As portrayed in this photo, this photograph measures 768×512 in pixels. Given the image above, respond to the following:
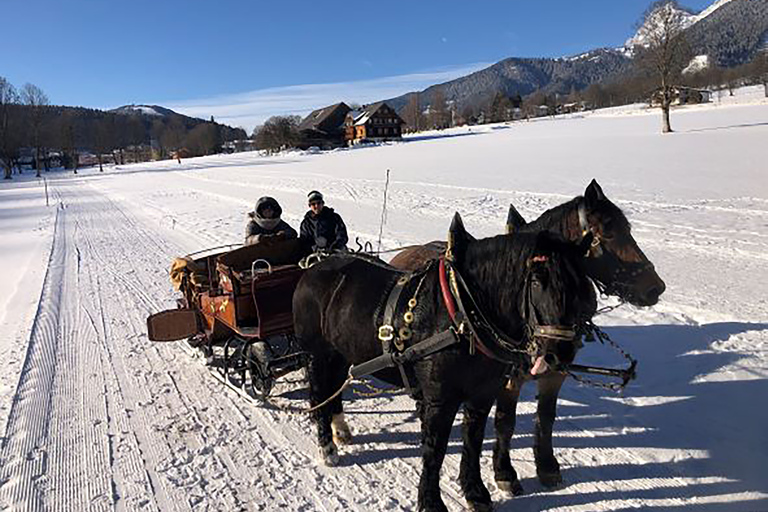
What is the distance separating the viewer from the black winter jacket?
6.47m

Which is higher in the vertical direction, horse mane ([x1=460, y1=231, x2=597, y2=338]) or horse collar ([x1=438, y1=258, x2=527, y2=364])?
horse mane ([x1=460, y1=231, x2=597, y2=338])

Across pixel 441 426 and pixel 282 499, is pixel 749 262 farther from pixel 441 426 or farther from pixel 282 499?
pixel 282 499

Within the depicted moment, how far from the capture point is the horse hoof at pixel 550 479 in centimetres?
373

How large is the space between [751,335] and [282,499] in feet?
17.3

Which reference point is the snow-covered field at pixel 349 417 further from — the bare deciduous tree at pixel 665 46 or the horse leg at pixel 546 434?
the bare deciduous tree at pixel 665 46

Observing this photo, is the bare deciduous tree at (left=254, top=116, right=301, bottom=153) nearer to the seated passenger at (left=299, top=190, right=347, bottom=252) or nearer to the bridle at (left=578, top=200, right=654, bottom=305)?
the seated passenger at (left=299, top=190, right=347, bottom=252)

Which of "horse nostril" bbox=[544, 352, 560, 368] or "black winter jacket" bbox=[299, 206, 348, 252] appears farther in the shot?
"black winter jacket" bbox=[299, 206, 348, 252]

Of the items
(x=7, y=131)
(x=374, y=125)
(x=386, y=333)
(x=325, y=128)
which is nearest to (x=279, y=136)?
(x=325, y=128)

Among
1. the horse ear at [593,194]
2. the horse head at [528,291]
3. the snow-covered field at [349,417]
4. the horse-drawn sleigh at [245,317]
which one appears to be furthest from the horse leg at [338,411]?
the horse ear at [593,194]

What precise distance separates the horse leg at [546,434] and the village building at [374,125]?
274 ft

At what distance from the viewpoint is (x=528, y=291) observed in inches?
109

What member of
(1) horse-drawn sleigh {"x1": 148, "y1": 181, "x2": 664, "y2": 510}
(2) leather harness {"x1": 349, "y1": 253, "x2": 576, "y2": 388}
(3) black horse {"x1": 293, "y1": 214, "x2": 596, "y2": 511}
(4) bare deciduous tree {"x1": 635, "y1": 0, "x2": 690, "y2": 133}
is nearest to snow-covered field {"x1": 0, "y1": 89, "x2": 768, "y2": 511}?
(1) horse-drawn sleigh {"x1": 148, "y1": 181, "x2": 664, "y2": 510}

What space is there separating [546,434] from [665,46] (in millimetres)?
45580

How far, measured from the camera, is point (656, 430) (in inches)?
171
